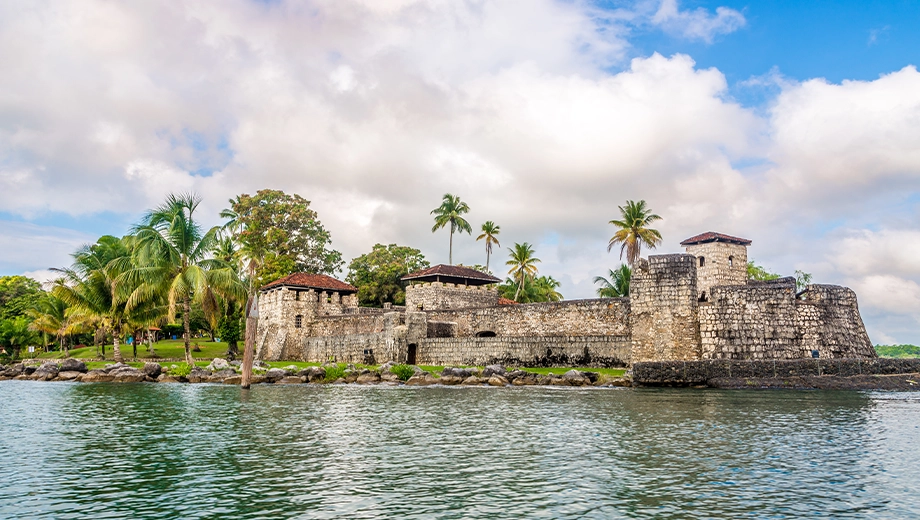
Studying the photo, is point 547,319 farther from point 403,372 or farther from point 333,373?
point 333,373

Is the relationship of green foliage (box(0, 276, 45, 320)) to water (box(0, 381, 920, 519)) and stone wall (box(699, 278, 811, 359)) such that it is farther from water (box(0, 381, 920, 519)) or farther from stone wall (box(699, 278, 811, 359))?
stone wall (box(699, 278, 811, 359))

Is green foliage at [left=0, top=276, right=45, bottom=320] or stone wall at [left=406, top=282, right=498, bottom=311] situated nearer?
stone wall at [left=406, top=282, right=498, bottom=311]

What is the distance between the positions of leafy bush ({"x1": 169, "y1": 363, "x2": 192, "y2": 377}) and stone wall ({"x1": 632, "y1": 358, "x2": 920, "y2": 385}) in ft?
64.2

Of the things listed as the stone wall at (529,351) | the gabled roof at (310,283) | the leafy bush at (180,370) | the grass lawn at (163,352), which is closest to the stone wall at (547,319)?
the stone wall at (529,351)

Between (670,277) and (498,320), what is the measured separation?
1101cm

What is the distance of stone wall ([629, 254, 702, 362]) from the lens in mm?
26406

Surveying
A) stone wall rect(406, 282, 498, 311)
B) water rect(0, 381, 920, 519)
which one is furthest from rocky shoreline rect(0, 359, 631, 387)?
stone wall rect(406, 282, 498, 311)

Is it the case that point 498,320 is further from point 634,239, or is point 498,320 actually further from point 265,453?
point 265,453

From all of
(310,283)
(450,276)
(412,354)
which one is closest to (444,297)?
(450,276)

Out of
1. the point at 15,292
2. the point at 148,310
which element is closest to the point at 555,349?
the point at 148,310

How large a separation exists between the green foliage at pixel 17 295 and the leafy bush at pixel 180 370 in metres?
25.2

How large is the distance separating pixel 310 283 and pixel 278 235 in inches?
350

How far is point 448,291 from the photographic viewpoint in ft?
132

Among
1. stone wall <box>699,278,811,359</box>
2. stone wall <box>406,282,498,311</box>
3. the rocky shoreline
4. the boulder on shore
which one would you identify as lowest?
the rocky shoreline
